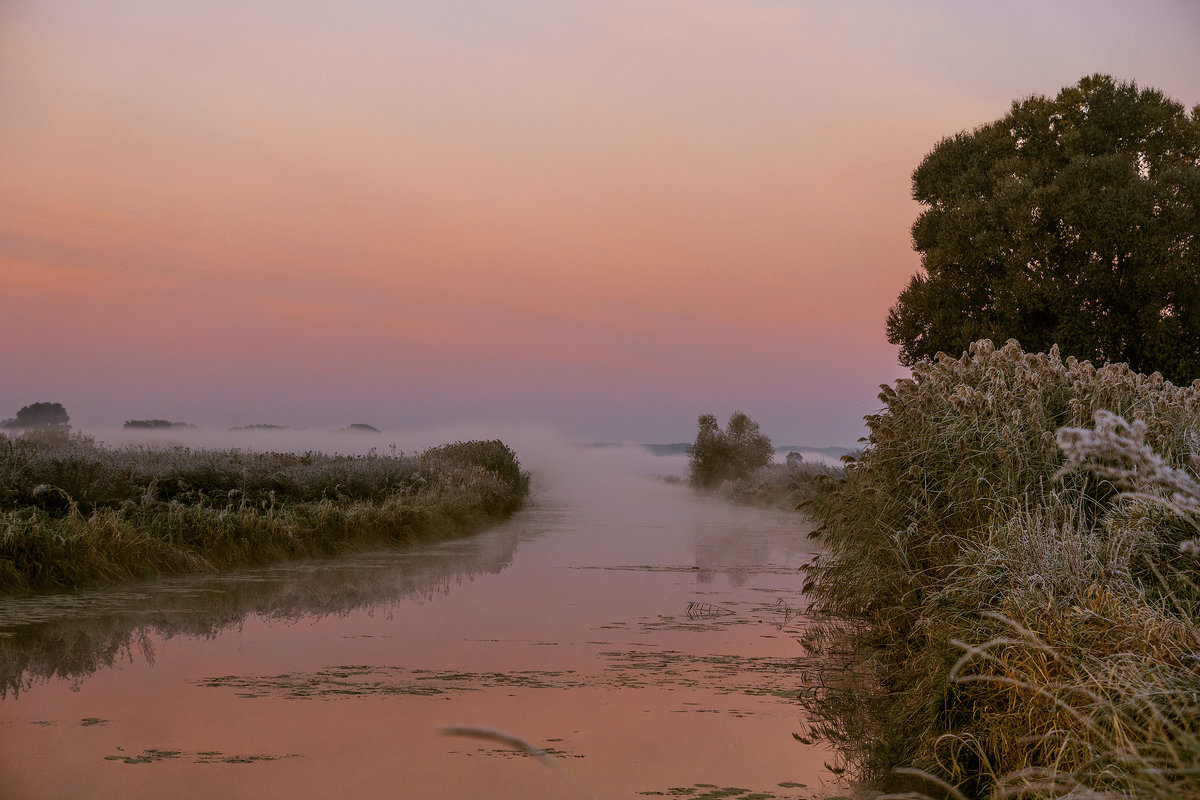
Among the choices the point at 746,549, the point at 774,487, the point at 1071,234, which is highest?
the point at 1071,234

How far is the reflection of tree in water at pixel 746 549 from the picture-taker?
1049 centimetres

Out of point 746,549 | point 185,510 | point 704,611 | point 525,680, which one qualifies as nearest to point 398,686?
point 525,680

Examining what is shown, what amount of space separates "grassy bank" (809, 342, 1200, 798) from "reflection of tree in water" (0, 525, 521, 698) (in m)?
3.92

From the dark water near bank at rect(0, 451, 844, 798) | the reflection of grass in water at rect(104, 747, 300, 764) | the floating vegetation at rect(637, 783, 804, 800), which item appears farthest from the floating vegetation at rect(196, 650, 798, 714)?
the floating vegetation at rect(637, 783, 804, 800)

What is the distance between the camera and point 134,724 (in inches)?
172

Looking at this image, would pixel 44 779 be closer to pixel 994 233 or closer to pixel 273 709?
pixel 273 709

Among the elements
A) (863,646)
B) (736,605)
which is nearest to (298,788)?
(863,646)

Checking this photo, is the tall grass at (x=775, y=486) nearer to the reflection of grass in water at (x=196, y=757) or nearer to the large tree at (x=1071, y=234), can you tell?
the large tree at (x=1071, y=234)

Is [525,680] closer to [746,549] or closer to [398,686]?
[398,686]

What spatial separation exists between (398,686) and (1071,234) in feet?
54.4

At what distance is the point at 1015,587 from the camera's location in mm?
4242

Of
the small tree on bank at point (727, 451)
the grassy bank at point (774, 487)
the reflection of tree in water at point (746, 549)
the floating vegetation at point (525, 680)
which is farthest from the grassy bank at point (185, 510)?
the small tree on bank at point (727, 451)

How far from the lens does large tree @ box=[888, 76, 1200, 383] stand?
55.3 feet

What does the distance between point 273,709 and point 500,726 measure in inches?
45.2
